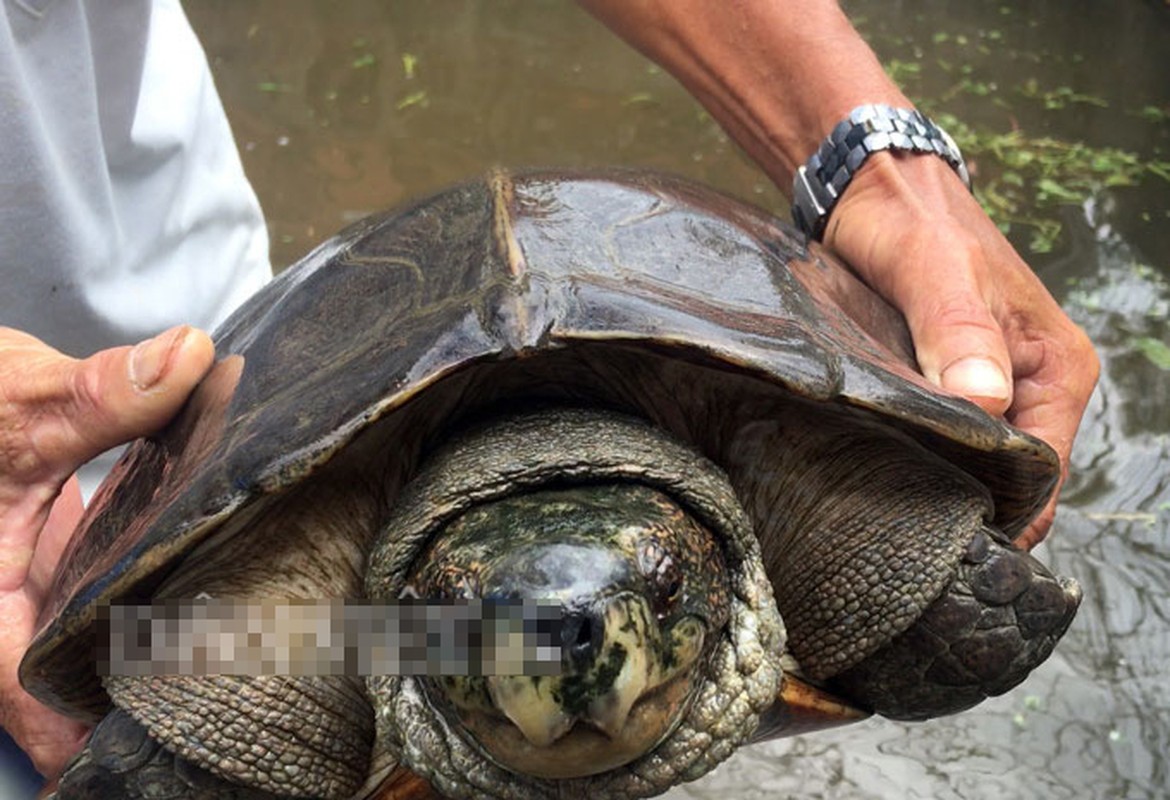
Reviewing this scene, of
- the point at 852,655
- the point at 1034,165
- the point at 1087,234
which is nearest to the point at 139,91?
the point at 852,655

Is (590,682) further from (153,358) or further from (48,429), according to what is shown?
(48,429)

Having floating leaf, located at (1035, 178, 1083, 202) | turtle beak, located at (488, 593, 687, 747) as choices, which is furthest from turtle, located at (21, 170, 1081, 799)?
floating leaf, located at (1035, 178, 1083, 202)

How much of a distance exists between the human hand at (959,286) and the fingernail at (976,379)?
0.03m

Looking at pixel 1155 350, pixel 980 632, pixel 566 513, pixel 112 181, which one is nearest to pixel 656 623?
pixel 566 513

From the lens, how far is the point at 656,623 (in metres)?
1.33

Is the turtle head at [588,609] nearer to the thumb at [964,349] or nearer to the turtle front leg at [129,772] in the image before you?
the turtle front leg at [129,772]

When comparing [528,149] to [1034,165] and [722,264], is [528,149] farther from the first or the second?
[722,264]

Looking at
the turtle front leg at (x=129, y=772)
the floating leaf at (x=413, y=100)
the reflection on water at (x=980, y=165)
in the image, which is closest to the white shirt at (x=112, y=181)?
the turtle front leg at (x=129, y=772)

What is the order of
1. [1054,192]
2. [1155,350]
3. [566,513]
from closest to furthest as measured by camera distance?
[566,513]
[1155,350]
[1054,192]

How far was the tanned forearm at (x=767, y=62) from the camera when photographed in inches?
101

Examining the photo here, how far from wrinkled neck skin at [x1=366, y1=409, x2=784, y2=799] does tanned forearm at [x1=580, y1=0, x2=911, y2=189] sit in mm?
1312

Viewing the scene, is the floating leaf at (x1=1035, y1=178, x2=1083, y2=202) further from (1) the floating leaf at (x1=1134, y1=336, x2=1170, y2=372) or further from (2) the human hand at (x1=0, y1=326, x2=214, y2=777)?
(2) the human hand at (x1=0, y1=326, x2=214, y2=777)

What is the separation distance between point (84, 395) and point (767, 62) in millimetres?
1639

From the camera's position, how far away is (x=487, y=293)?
4.57 feet
